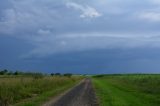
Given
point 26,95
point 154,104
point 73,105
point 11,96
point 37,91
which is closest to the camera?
point 73,105

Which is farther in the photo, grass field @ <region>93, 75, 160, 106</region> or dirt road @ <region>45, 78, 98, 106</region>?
grass field @ <region>93, 75, 160, 106</region>

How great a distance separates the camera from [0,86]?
105 feet

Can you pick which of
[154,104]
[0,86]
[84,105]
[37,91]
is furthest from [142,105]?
[37,91]

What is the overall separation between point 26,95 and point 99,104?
11.5 m

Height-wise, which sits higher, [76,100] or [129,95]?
[129,95]

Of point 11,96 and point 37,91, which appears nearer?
point 11,96

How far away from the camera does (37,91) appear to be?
4294 cm

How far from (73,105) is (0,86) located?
31.4ft

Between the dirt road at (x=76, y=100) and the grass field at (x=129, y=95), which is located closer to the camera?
the dirt road at (x=76, y=100)

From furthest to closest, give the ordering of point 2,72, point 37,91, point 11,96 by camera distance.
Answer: point 2,72 → point 37,91 → point 11,96

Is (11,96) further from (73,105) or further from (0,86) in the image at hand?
(73,105)

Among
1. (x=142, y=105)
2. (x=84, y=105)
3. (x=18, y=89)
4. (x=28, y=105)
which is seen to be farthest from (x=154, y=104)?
(x=18, y=89)

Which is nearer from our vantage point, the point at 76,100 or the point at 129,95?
the point at 76,100

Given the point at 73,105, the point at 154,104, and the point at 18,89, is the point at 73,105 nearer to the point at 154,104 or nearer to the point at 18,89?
the point at 154,104
